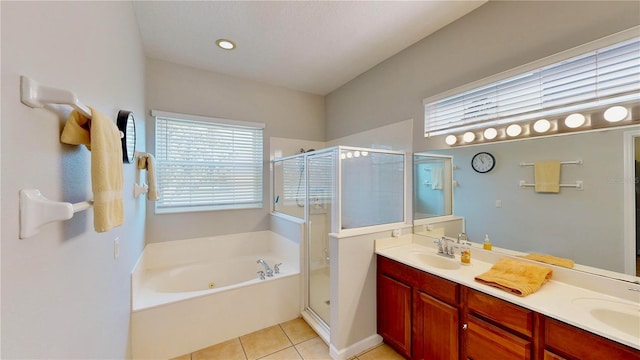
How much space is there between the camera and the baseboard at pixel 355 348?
2.05 m

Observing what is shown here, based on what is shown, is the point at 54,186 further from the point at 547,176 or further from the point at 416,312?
the point at 547,176

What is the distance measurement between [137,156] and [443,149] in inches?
109

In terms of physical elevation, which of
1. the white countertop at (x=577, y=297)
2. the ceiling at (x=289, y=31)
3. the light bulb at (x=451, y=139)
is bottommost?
the white countertop at (x=577, y=297)

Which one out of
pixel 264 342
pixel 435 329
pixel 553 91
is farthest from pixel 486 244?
pixel 264 342

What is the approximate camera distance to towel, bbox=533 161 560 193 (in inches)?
62.8

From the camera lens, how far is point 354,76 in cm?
315

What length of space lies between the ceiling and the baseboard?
9.30 feet

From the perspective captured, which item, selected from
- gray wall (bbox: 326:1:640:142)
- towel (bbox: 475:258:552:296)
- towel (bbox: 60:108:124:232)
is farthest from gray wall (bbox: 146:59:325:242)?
towel (bbox: 475:258:552:296)

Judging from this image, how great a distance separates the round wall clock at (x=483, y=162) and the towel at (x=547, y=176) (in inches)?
10.8

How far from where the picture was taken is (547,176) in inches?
64.2

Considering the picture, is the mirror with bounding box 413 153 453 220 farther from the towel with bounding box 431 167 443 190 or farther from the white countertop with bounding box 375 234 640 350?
the white countertop with bounding box 375 234 640 350

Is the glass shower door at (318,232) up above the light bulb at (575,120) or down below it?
below

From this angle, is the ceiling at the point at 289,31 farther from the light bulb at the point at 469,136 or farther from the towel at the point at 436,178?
the towel at the point at 436,178

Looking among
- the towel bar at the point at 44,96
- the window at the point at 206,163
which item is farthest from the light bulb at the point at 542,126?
the window at the point at 206,163
